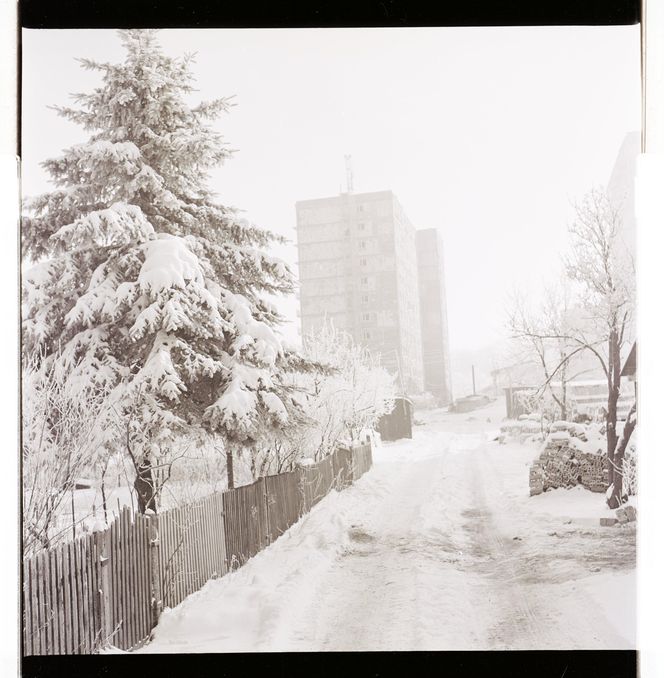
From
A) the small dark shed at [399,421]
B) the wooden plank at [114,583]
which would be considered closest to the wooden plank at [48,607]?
the wooden plank at [114,583]

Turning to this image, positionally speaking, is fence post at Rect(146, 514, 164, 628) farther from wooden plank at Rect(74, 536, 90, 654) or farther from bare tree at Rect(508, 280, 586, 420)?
bare tree at Rect(508, 280, 586, 420)

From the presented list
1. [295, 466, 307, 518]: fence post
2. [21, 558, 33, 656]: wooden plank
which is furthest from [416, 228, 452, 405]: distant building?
[21, 558, 33, 656]: wooden plank

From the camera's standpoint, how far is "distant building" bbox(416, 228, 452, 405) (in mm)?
3512

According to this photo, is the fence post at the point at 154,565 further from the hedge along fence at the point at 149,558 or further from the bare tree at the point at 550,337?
the bare tree at the point at 550,337

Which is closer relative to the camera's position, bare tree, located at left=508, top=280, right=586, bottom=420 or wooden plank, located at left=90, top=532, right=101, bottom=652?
wooden plank, located at left=90, top=532, right=101, bottom=652

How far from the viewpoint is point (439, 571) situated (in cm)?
338

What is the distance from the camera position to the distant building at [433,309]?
3.51 metres

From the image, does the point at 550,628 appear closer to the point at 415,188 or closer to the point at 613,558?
the point at 613,558

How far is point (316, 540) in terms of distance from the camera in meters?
3.48

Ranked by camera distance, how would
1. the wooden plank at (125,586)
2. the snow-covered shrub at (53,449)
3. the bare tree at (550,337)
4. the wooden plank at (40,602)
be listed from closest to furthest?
1. the wooden plank at (40,602)
2. the wooden plank at (125,586)
3. the snow-covered shrub at (53,449)
4. the bare tree at (550,337)

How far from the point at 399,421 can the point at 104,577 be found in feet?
5.52

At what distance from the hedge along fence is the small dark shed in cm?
18

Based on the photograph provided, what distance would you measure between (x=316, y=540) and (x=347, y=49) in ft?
8.77

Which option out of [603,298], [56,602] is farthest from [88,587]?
[603,298]
